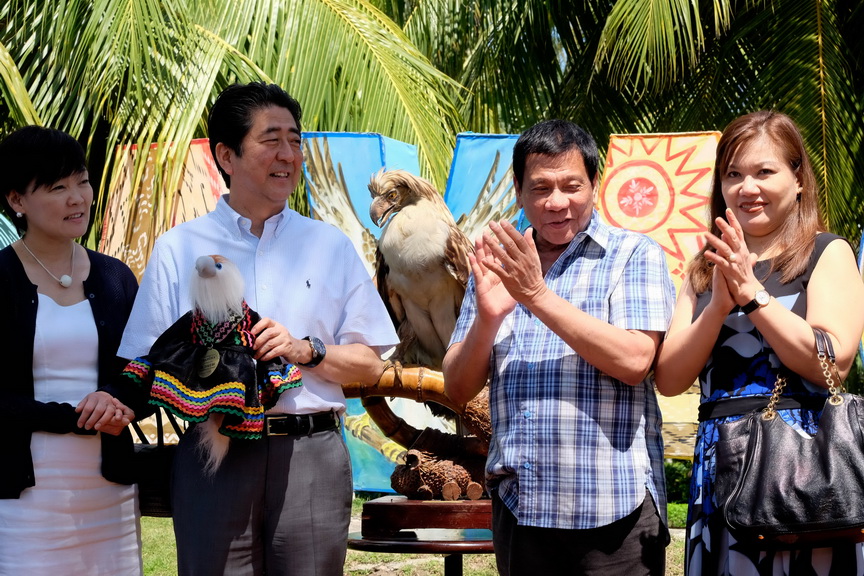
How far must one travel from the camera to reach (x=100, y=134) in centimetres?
719

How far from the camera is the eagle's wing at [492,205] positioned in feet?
15.9

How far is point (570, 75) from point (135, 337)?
7066 mm

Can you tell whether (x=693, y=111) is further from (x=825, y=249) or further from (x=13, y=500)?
(x=13, y=500)

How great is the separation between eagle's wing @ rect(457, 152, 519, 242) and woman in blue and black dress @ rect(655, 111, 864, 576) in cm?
248

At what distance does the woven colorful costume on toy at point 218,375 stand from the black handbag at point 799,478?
1106 millimetres

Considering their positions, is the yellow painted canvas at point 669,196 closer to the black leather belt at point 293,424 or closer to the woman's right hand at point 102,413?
the black leather belt at point 293,424

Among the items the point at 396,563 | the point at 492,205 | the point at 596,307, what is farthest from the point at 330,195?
the point at 596,307

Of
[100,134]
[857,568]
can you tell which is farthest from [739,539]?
[100,134]

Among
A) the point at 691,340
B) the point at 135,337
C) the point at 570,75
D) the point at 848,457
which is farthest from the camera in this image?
the point at 570,75

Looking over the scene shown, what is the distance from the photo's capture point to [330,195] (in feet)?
17.2

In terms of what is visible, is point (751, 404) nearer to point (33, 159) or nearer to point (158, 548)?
point (33, 159)

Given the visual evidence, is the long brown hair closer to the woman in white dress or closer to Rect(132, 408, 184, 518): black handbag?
Rect(132, 408, 184, 518): black handbag

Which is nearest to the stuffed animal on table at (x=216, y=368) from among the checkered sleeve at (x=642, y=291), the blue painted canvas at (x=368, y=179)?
the checkered sleeve at (x=642, y=291)

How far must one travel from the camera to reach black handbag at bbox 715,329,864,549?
1.96 meters
